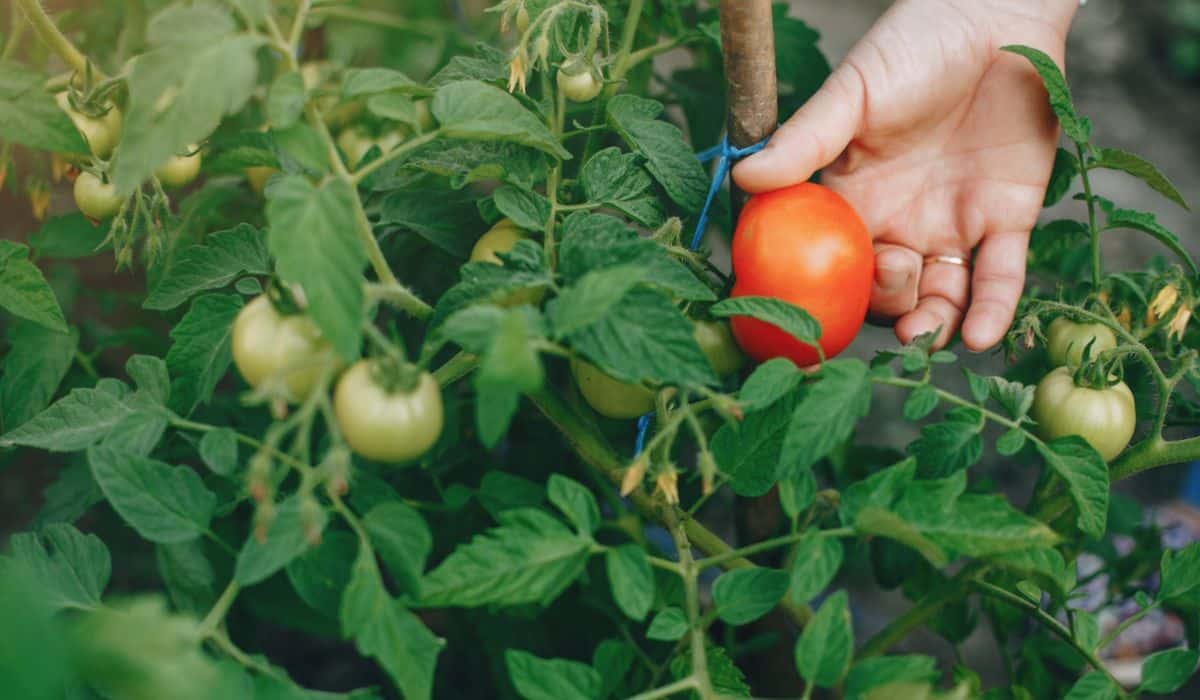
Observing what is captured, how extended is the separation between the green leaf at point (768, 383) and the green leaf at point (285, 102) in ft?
1.22

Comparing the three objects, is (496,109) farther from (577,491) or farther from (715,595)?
(715,595)

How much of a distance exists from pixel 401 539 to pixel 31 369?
0.56 m

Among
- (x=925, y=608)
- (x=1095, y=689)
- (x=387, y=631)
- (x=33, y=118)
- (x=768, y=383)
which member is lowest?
(x=925, y=608)

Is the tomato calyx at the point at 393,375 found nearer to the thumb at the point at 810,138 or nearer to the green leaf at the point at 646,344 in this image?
the green leaf at the point at 646,344

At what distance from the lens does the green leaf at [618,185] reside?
0.87m

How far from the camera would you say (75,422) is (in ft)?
2.57

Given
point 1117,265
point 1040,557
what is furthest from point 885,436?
point 1040,557

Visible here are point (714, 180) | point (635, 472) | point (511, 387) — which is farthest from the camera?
point (714, 180)

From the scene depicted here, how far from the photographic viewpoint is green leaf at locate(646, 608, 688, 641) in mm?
729

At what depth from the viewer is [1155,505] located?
1.97 metres

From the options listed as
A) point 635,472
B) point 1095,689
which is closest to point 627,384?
point 635,472

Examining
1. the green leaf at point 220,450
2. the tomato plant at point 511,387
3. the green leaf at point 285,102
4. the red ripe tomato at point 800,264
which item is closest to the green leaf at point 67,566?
the tomato plant at point 511,387

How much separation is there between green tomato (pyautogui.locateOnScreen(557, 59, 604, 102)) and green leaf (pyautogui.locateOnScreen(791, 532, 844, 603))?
0.45 m

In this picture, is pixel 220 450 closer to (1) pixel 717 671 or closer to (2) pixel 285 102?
(2) pixel 285 102
